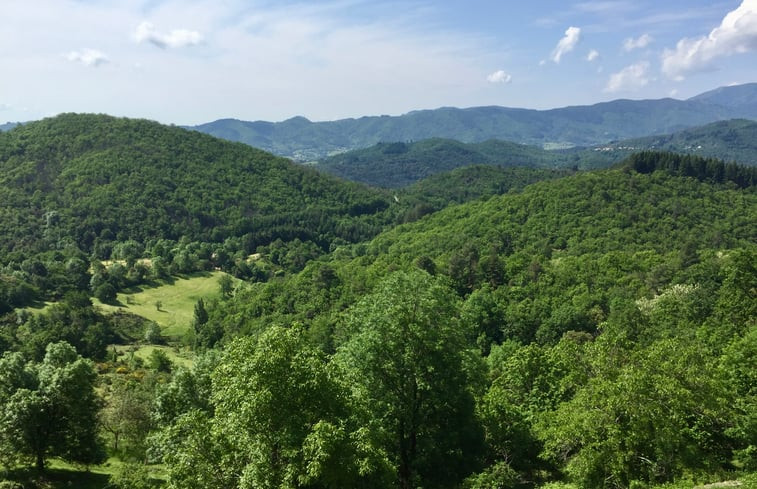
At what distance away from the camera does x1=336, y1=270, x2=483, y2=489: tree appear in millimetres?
19984

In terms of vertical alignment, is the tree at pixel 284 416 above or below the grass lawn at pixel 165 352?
above

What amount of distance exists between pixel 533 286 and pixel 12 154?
182m

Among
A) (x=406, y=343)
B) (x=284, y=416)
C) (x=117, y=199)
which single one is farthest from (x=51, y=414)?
(x=117, y=199)

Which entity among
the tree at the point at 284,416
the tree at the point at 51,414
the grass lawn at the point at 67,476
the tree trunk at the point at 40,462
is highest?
the tree at the point at 284,416

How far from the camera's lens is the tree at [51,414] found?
78.9ft

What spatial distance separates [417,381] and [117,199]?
559ft

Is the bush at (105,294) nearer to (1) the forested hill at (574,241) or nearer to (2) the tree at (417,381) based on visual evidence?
(1) the forested hill at (574,241)

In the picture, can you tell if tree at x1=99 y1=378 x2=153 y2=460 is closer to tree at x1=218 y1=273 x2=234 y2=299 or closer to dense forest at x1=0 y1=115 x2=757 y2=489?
dense forest at x1=0 y1=115 x2=757 y2=489

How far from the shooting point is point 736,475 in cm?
2055

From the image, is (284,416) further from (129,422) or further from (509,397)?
(129,422)

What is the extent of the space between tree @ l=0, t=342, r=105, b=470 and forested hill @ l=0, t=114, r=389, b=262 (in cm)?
12316

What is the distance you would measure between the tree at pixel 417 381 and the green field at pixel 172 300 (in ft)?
274

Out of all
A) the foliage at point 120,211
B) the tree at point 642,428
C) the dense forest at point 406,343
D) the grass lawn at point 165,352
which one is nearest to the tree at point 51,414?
the dense forest at point 406,343

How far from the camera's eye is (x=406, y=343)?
20047 mm
